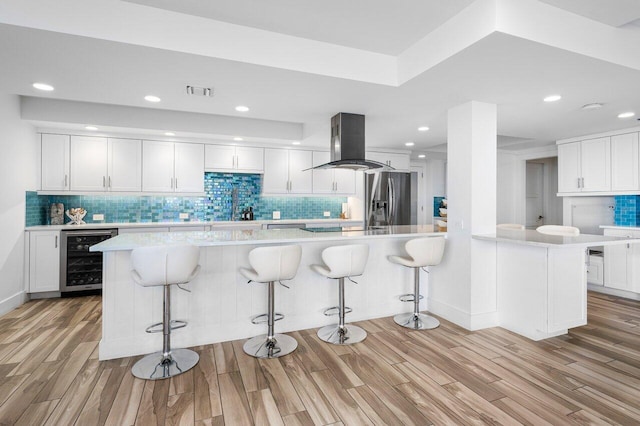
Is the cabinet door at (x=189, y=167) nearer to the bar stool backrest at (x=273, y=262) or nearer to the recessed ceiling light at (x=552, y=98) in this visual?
the bar stool backrest at (x=273, y=262)

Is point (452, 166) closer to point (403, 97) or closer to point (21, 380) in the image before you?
point (403, 97)

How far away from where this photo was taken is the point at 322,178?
595 centimetres

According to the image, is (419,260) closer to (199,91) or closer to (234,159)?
(199,91)

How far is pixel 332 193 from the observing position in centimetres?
602

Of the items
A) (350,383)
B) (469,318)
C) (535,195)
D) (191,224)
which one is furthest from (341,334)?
(535,195)

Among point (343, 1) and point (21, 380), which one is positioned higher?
point (343, 1)

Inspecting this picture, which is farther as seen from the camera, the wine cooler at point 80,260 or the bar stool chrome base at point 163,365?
the wine cooler at point 80,260

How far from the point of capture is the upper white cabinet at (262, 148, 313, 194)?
559 cm

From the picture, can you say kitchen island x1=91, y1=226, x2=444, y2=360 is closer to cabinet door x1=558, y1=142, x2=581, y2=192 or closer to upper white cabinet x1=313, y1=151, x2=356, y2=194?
upper white cabinet x1=313, y1=151, x2=356, y2=194

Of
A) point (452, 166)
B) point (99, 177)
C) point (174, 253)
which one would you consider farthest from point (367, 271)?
point (99, 177)

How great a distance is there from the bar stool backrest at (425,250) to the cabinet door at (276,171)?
9.57 ft

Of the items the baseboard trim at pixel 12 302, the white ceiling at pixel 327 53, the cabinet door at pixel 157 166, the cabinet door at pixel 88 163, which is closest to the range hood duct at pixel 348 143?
the white ceiling at pixel 327 53

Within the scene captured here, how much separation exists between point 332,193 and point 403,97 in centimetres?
294

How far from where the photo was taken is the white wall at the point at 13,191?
3.74 m
